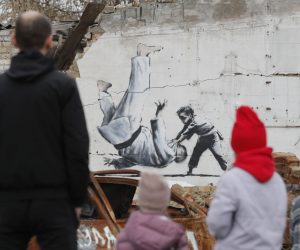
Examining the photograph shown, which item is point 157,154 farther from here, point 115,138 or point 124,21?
point 124,21

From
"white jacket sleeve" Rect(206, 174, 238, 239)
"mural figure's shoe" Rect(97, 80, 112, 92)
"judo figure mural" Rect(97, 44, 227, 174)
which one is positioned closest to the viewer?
"white jacket sleeve" Rect(206, 174, 238, 239)

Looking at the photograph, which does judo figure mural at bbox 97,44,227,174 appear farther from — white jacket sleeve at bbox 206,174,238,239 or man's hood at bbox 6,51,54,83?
man's hood at bbox 6,51,54,83

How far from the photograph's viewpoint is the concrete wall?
13.5m

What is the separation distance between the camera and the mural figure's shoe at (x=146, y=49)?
14.0m

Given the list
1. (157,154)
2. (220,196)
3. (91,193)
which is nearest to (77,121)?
(220,196)

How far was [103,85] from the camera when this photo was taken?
14148 millimetres

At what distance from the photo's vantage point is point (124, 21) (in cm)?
1430

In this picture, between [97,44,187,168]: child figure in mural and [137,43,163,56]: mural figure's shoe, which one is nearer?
[97,44,187,168]: child figure in mural

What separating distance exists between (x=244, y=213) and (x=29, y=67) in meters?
1.43

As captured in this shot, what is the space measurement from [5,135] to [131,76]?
409 inches

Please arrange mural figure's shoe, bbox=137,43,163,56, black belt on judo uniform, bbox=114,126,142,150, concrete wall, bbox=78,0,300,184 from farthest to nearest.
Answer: mural figure's shoe, bbox=137,43,163,56
black belt on judo uniform, bbox=114,126,142,150
concrete wall, bbox=78,0,300,184

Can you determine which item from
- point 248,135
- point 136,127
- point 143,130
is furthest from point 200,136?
point 248,135

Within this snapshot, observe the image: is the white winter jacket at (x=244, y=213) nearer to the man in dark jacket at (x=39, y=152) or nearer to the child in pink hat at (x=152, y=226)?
the child in pink hat at (x=152, y=226)

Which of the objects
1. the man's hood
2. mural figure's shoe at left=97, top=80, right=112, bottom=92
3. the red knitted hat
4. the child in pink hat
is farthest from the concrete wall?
the man's hood
